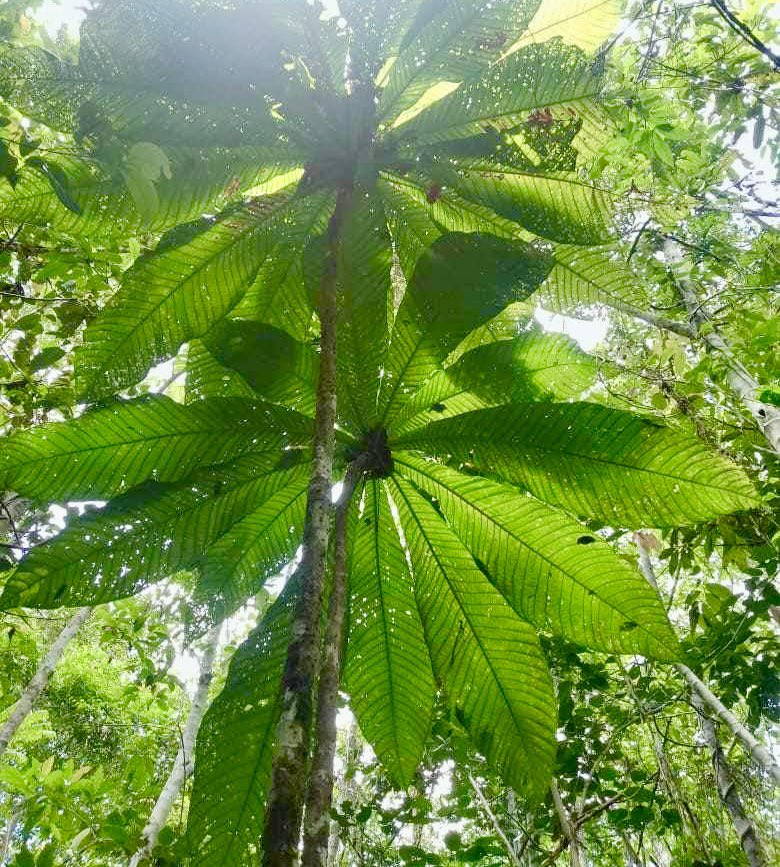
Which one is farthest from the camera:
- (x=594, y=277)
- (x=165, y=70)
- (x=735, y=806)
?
(x=735, y=806)

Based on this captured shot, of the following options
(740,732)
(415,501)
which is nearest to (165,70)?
(415,501)

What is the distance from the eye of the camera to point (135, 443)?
164 centimetres

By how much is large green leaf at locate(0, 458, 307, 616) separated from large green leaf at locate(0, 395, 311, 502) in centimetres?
6

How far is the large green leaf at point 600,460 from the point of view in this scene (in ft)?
5.17

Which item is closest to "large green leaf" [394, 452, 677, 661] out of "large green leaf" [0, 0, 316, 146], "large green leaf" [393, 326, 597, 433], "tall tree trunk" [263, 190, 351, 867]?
"large green leaf" [393, 326, 597, 433]

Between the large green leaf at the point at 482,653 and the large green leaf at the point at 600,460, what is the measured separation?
0.84 feet

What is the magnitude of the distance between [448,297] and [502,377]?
30 cm

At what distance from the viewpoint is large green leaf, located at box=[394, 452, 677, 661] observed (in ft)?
5.43

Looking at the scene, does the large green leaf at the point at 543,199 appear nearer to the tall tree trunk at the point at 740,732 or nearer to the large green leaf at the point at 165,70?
the large green leaf at the point at 165,70

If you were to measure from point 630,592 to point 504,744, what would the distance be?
552 millimetres

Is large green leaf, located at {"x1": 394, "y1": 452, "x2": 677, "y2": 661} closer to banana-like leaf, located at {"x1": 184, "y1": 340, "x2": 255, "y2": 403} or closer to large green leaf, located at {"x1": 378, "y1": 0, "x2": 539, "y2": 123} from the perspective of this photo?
banana-like leaf, located at {"x1": 184, "y1": 340, "x2": 255, "y2": 403}

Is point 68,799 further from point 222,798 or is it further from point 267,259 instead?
point 267,259

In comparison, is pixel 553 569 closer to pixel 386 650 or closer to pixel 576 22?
pixel 386 650

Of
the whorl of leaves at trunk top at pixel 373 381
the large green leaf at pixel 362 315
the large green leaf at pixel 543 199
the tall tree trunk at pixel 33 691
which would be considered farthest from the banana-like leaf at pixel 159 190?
the tall tree trunk at pixel 33 691
